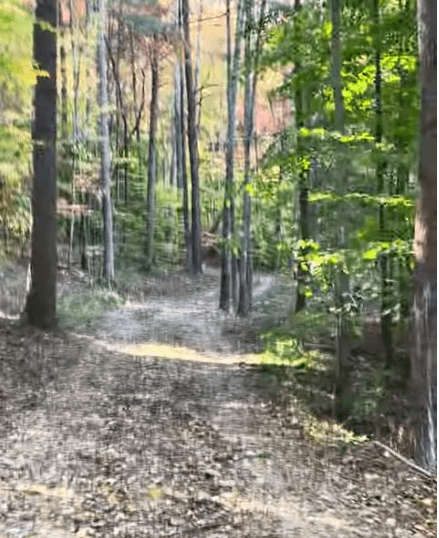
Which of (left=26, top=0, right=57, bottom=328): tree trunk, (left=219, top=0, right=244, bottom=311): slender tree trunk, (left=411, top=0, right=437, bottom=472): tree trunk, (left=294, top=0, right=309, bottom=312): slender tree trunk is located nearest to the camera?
(left=411, top=0, right=437, bottom=472): tree trunk

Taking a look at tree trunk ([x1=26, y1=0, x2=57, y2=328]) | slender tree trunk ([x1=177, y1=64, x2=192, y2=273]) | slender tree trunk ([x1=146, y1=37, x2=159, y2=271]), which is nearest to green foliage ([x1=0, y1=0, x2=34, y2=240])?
A: tree trunk ([x1=26, y1=0, x2=57, y2=328])

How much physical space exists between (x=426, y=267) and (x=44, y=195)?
574 cm

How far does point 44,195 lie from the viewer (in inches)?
350

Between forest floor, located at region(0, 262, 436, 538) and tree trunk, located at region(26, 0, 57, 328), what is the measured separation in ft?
1.47

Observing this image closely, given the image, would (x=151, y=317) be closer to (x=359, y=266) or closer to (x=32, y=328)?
(x=32, y=328)

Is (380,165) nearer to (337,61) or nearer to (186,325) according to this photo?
(337,61)

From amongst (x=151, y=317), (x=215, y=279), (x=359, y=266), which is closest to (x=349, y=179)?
(x=359, y=266)

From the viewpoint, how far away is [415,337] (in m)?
5.53

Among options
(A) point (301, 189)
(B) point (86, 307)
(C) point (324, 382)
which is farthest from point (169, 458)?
(B) point (86, 307)

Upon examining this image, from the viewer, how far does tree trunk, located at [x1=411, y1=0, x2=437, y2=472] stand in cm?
515

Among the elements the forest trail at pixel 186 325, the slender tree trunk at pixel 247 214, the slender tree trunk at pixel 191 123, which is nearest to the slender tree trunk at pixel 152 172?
the slender tree trunk at pixel 191 123

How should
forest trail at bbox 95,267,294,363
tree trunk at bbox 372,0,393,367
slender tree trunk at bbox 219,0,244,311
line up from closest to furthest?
1. tree trunk at bbox 372,0,393,367
2. forest trail at bbox 95,267,294,363
3. slender tree trunk at bbox 219,0,244,311

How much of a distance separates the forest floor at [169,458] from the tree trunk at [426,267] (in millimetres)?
538

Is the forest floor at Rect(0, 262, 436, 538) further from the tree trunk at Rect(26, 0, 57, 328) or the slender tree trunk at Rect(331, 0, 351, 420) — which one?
the slender tree trunk at Rect(331, 0, 351, 420)
